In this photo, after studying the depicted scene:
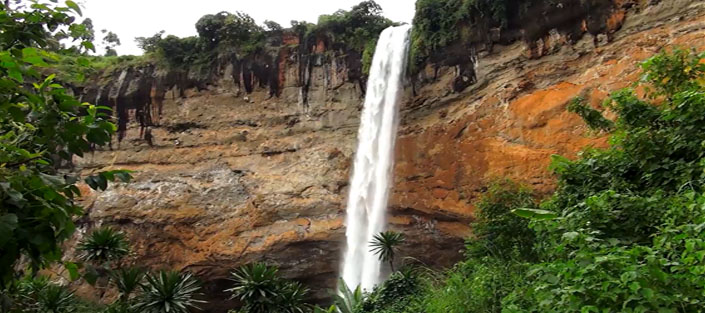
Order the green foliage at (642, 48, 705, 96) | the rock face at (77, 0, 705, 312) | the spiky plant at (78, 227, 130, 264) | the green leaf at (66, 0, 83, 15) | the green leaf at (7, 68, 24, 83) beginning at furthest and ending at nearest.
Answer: the spiky plant at (78, 227, 130, 264) < the rock face at (77, 0, 705, 312) < the green foliage at (642, 48, 705, 96) < the green leaf at (66, 0, 83, 15) < the green leaf at (7, 68, 24, 83)

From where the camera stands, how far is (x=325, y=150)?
70.8 ft

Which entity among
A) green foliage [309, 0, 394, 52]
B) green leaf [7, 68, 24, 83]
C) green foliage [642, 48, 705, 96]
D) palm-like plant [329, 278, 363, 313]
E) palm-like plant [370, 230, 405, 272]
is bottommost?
palm-like plant [329, 278, 363, 313]

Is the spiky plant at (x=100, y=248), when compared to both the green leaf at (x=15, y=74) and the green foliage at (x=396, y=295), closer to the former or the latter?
the green foliage at (x=396, y=295)

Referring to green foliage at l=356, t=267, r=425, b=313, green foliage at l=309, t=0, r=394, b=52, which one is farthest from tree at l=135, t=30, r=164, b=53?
green foliage at l=356, t=267, r=425, b=313

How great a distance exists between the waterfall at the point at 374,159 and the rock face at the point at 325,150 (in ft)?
1.57

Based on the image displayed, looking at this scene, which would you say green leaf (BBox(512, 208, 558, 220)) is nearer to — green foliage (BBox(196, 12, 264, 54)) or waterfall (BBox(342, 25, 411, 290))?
waterfall (BBox(342, 25, 411, 290))

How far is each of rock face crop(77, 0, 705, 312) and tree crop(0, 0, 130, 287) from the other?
44.6ft

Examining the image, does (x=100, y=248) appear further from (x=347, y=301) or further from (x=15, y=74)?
(x=15, y=74)

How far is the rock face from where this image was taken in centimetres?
1512

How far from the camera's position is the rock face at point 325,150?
15.1m

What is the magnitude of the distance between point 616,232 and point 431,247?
12.7 metres

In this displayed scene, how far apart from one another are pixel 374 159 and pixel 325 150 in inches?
106

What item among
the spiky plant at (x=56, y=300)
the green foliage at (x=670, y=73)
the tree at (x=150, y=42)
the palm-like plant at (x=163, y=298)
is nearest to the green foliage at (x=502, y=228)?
the green foliage at (x=670, y=73)

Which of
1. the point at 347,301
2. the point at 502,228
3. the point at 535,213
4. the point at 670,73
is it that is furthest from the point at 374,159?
the point at 535,213
